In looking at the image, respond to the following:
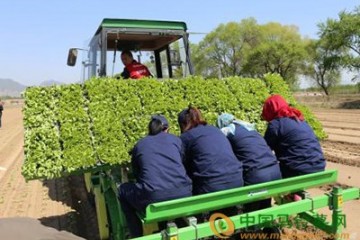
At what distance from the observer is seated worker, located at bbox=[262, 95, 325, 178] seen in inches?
179

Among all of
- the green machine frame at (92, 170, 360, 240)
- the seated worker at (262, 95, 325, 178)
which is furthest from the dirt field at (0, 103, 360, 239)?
the seated worker at (262, 95, 325, 178)

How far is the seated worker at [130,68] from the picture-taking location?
Result: 631 centimetres

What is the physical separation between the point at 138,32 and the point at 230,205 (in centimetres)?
380

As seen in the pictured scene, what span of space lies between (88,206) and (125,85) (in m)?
3.32

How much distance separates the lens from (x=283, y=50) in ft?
161

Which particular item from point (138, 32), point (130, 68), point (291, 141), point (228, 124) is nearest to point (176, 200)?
point (228, 124)

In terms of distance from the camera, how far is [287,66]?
5069 centimetres

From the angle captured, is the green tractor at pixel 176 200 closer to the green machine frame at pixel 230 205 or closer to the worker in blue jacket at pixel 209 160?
the green machine frame at pixel 230 205

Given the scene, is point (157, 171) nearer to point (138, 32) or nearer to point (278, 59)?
point (138, 32)

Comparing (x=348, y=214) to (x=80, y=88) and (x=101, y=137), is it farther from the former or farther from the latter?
(x=80, y=88)

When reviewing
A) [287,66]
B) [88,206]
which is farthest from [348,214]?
[287,66]

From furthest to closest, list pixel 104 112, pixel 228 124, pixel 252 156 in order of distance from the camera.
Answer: pixel 104 112 < pixel 228 124 < pixel 252 156

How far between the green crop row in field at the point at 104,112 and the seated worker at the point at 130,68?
1112 mm

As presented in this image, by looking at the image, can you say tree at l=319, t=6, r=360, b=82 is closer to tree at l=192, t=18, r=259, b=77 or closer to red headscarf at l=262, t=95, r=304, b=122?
tree at l=192, t=18, r=259, b=77
